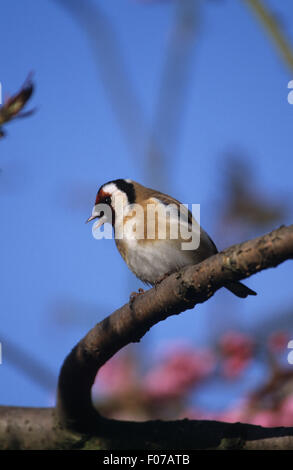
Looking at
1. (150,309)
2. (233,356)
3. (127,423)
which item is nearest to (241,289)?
(233,356)

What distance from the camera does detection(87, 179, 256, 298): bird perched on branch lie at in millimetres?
3617

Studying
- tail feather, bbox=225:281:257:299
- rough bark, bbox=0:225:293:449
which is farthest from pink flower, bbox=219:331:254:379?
rough bark, bbox=0:225:293:449

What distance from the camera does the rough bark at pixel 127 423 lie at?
232 cm

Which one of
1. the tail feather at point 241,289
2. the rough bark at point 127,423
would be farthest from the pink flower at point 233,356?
the rough bark at point 127,423

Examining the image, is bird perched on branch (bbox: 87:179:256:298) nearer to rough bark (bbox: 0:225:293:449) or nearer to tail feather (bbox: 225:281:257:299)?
tail feather (bbox: 225:281:257:299)

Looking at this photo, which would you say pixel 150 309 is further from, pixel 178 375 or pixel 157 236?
pixel 178 375

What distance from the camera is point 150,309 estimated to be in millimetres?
2473

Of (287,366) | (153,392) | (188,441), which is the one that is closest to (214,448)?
(188,441)

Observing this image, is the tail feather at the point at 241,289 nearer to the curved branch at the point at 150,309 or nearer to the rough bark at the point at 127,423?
the rough bark at the point at 127,423

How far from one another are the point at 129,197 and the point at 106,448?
180 cm

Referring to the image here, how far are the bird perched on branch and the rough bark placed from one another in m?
0.98

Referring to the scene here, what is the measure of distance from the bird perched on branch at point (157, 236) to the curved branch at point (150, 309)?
3.30 ft

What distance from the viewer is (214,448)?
2.79 meters

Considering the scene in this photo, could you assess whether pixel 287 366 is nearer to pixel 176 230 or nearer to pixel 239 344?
pixel 239 344
